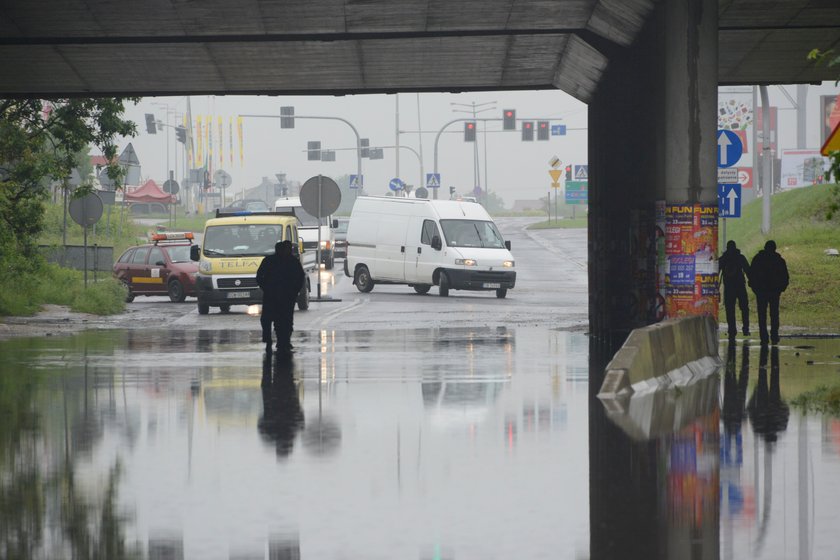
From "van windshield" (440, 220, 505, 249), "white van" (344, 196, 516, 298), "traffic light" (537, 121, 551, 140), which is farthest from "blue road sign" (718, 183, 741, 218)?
"traffic light" (537, 121, 551, 140)

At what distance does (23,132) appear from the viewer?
33.7 m

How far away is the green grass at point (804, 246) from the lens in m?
31.9

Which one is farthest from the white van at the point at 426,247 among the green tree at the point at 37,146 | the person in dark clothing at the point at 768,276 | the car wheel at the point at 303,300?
the person in dark clothing at the point at 768,276

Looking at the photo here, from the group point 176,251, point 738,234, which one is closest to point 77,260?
point 176,251

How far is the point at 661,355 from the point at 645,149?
683 centimetres

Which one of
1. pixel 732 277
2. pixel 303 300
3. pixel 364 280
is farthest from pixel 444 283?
pixel 732 277

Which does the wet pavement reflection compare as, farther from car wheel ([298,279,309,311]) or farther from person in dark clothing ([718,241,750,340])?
car wheel ([298,279,309,311])

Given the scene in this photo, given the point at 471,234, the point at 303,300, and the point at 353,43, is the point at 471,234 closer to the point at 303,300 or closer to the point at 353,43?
the point at 303,300

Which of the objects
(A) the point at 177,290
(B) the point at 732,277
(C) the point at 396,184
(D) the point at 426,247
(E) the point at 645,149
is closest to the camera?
(E) the point at 645,149

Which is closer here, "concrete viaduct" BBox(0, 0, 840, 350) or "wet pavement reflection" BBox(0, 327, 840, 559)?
"wet pavement reflection" BBox(0, 327, 840, 559)

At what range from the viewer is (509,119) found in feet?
244

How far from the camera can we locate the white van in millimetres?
40625

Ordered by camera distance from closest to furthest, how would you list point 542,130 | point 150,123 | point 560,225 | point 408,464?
point 408,464
point 542,130
point 560,225
point 150,123

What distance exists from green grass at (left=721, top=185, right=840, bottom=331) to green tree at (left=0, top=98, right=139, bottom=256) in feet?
45.1
